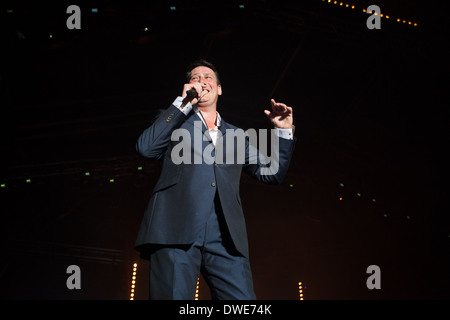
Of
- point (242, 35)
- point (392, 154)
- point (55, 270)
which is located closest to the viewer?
point (242, 35)

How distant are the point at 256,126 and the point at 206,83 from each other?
3517 millimetres

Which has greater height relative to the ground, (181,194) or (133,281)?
(181,194)

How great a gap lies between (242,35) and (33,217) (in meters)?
3.73

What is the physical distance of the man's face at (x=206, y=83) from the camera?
200cm

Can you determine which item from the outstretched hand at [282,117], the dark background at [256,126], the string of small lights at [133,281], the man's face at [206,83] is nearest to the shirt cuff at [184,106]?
the man's face at [206,83]

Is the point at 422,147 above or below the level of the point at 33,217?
above

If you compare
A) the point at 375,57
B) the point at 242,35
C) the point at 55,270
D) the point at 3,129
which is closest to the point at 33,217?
the point at 55,270

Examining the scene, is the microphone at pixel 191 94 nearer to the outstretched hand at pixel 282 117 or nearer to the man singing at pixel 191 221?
the man singing at pixel 191 221

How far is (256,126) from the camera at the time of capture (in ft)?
18.1

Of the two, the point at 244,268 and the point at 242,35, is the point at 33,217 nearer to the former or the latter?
the point at 242,35

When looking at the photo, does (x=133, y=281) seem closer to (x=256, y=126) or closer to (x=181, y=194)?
(x=256, y=126)

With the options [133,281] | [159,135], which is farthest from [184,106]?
[133,281]

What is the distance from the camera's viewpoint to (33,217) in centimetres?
540

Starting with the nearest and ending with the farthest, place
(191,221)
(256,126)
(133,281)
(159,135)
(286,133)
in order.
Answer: (191,221)
(159,135)
(286,133)
(133,281)
(256,126)
